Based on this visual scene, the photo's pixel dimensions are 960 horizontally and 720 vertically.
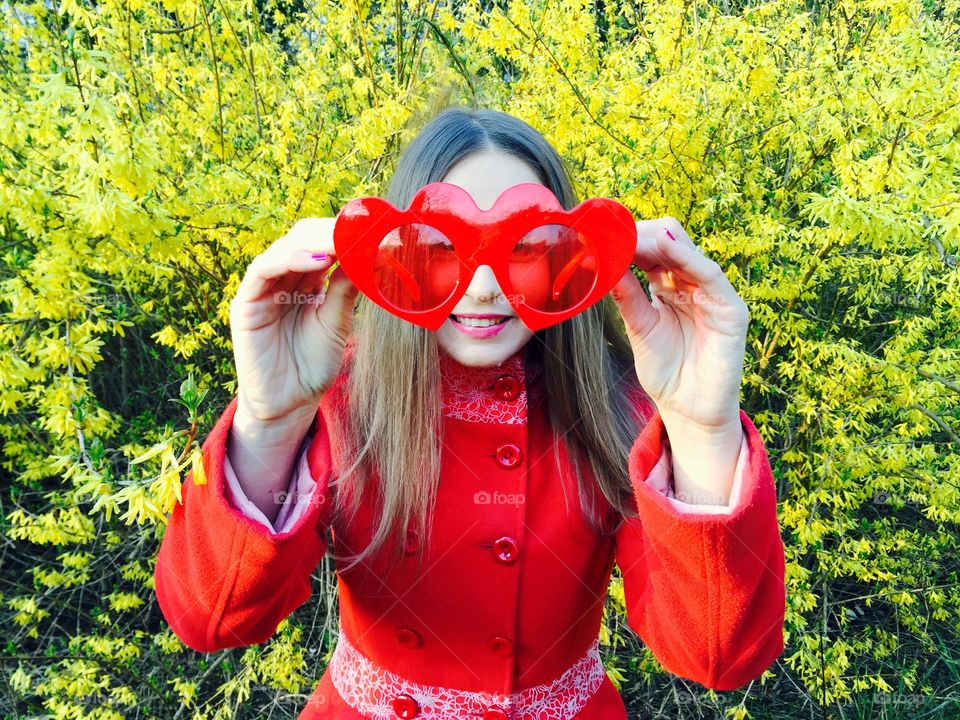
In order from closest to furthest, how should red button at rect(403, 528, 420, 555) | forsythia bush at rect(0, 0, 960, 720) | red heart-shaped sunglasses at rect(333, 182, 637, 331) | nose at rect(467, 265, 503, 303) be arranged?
1. red heart-shaped sunglasses at rect(333, 182, 637, 331)
2. nose at rect(467, 265, 503, 303)
3. red button at rect(403, 528, 420, 555)
4. forsythia bush at rect(0, 0, 960, 720)

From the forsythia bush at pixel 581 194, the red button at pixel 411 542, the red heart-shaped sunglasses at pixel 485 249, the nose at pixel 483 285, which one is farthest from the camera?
the forsythia bush at pixel 581 194

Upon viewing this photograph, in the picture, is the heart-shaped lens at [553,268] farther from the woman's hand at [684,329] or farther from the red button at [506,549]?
the red button at [506,549]

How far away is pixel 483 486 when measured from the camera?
1.37 meters

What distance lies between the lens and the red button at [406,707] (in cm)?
135

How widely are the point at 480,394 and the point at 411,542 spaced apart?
29 centimetres

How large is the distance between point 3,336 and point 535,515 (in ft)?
6.26

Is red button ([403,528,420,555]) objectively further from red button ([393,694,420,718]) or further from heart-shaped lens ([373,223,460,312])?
heart-shaped lens ([373,223,460,312])

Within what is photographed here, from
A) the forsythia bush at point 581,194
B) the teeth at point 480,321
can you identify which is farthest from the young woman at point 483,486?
the forsythia bush at point 581,194

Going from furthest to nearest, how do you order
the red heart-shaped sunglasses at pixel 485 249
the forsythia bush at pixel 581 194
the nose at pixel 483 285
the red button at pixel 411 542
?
the forsythia bush at pixel 581 194, the red button at pixel 411 542, the nose at pixel 483 285, the red heart-shaped sunglasses at pixel 485 249

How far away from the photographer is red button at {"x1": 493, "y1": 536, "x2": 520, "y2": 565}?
51.9 inches

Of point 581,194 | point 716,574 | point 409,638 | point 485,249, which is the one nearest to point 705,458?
point 716,574

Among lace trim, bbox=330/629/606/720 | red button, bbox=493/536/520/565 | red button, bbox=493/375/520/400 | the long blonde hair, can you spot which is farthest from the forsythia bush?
red button, bbox=493/536/520/565

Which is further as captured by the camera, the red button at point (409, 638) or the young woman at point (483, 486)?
the red button at point (409, 638)

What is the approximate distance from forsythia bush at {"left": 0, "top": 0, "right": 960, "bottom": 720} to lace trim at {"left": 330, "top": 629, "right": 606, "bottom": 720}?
904mm
